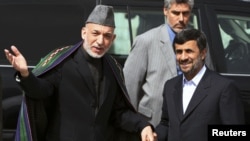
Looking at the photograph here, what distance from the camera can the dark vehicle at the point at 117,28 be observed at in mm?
Result: 6375

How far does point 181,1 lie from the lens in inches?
225

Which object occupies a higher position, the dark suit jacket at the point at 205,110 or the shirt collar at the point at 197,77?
the shirt collar at the point at 197,77

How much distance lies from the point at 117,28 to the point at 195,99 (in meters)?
2.12

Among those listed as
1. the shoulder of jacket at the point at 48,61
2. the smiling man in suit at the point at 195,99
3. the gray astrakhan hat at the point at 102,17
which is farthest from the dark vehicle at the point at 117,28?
the smiling man in suit at the point at 195,99

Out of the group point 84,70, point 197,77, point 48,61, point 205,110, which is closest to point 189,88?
point 197,77

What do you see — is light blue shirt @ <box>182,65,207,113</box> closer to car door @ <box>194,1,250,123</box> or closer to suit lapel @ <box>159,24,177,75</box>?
suit lapel @ <box>159,24,177,75</box>

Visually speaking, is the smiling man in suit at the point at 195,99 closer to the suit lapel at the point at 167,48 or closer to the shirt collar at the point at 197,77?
the shirt collar at the point at 197,77

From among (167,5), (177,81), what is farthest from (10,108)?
(177,81)

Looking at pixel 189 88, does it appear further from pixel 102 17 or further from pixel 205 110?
pixel 102 17

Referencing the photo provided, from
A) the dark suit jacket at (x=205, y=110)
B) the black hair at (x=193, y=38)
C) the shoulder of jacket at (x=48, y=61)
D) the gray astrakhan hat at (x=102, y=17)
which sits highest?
the gray astrakhan hat at (x=102, y=17)

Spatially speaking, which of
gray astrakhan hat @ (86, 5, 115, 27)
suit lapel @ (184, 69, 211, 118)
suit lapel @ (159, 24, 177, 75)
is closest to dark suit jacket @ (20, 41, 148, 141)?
gray astrakhan hat @ (86, 5, 115, 27)

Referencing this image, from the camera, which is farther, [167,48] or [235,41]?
[235,41]

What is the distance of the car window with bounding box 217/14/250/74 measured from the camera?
22.5 ft

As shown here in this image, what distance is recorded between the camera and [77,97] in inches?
185
